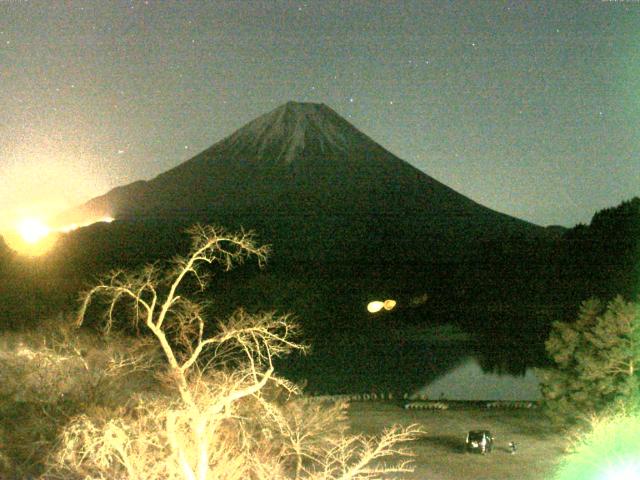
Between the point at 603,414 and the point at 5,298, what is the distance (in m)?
20.3

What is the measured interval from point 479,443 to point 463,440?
160cm

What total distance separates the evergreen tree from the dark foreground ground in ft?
2.99

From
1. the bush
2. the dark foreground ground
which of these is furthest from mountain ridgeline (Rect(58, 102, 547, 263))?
the bush

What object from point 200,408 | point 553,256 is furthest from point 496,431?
point 553,256

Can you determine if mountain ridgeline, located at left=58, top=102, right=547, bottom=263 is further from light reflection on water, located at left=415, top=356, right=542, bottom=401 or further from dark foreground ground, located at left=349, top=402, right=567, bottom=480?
dark foreground ground, located at left=349, top=402, right=567, bottom=480

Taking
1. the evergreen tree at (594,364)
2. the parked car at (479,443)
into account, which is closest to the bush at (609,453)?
the parked car at (479,443)

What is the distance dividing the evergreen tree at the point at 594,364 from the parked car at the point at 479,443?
2.07 meters

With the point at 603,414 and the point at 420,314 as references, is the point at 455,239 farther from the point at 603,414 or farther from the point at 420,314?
the point at 603,414

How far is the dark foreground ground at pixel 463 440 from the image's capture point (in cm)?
1392

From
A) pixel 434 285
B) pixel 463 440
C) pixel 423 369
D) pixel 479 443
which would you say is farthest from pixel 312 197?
pixel 479 443

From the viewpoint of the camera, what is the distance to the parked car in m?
15.3

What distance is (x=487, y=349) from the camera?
36500 mm

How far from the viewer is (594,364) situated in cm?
1602

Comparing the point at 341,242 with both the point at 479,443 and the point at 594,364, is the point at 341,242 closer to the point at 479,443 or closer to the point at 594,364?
the point at 594,364
